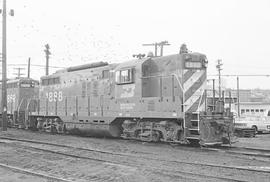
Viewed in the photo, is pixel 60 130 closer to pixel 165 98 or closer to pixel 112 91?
pixel 112 91

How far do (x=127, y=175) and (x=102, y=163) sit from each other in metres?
1.68

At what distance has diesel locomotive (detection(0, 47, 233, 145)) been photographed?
12.6m

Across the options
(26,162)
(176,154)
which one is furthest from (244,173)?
(26,162)

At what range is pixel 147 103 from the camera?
13.9 meters

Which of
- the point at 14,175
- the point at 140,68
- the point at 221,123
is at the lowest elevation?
the point at 14,175

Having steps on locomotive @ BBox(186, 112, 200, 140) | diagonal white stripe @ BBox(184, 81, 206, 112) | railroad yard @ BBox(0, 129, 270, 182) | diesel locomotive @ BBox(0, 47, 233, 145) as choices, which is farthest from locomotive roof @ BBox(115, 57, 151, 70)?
railroad yard @ BBox(0, 129, 270, 182)

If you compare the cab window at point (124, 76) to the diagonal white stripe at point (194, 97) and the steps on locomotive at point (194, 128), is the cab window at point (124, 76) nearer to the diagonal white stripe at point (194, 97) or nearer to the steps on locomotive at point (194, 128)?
the diagonal white stripe at point (194, 97)

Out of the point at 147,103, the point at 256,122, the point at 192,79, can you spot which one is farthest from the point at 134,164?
the point at 256,122

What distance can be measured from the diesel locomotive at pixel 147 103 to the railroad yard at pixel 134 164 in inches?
42.0

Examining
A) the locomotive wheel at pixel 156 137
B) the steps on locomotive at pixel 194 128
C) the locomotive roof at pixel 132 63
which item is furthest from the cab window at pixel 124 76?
the steps on locomotive at pixel 194 128

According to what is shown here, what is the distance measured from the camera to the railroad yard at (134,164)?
7.39 m

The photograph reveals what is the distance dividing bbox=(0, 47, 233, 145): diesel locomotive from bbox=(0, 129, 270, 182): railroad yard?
107 centimetres

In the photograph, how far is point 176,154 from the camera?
422 inches

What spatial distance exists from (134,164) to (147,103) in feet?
16.9
